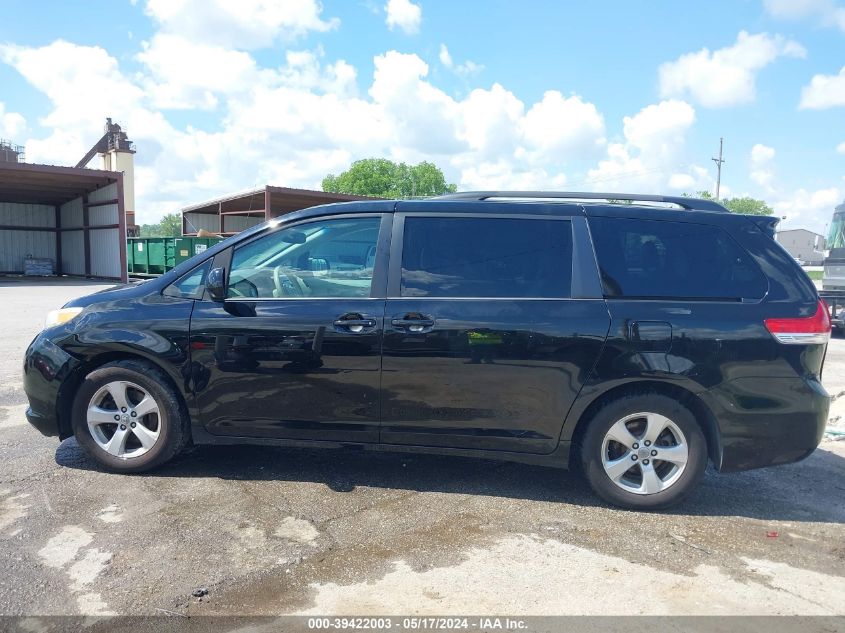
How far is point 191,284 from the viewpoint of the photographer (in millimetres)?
4082

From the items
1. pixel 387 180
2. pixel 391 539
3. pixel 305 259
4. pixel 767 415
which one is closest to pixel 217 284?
pixel 305 259

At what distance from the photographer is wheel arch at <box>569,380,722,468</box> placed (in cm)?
369

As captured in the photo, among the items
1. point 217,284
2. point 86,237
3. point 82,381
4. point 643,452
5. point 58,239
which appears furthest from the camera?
point 58,239

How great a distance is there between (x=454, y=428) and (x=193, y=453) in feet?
6.85

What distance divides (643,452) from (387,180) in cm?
7328

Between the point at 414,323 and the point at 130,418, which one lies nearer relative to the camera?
the point at 414,323

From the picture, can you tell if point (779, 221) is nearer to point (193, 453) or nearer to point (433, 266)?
point (433, 266)

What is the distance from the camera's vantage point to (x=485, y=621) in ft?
8.70

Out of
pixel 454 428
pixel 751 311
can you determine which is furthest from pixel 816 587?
pixel 454 428

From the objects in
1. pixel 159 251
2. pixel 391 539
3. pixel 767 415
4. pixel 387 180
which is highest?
pixel 387 180

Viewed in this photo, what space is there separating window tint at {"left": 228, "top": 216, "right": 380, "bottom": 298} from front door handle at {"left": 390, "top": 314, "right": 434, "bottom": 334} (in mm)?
455

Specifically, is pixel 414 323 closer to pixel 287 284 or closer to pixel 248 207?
pixel 287 284

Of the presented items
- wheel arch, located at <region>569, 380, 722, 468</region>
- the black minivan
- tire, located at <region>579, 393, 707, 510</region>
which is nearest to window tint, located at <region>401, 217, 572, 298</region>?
the black minivan

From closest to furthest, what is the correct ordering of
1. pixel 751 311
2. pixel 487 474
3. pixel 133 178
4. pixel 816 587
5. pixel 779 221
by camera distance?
pixel 816 587 < pixel 751 311 < pixel 779 221 < pixel 487 474 < pixel 133 178
